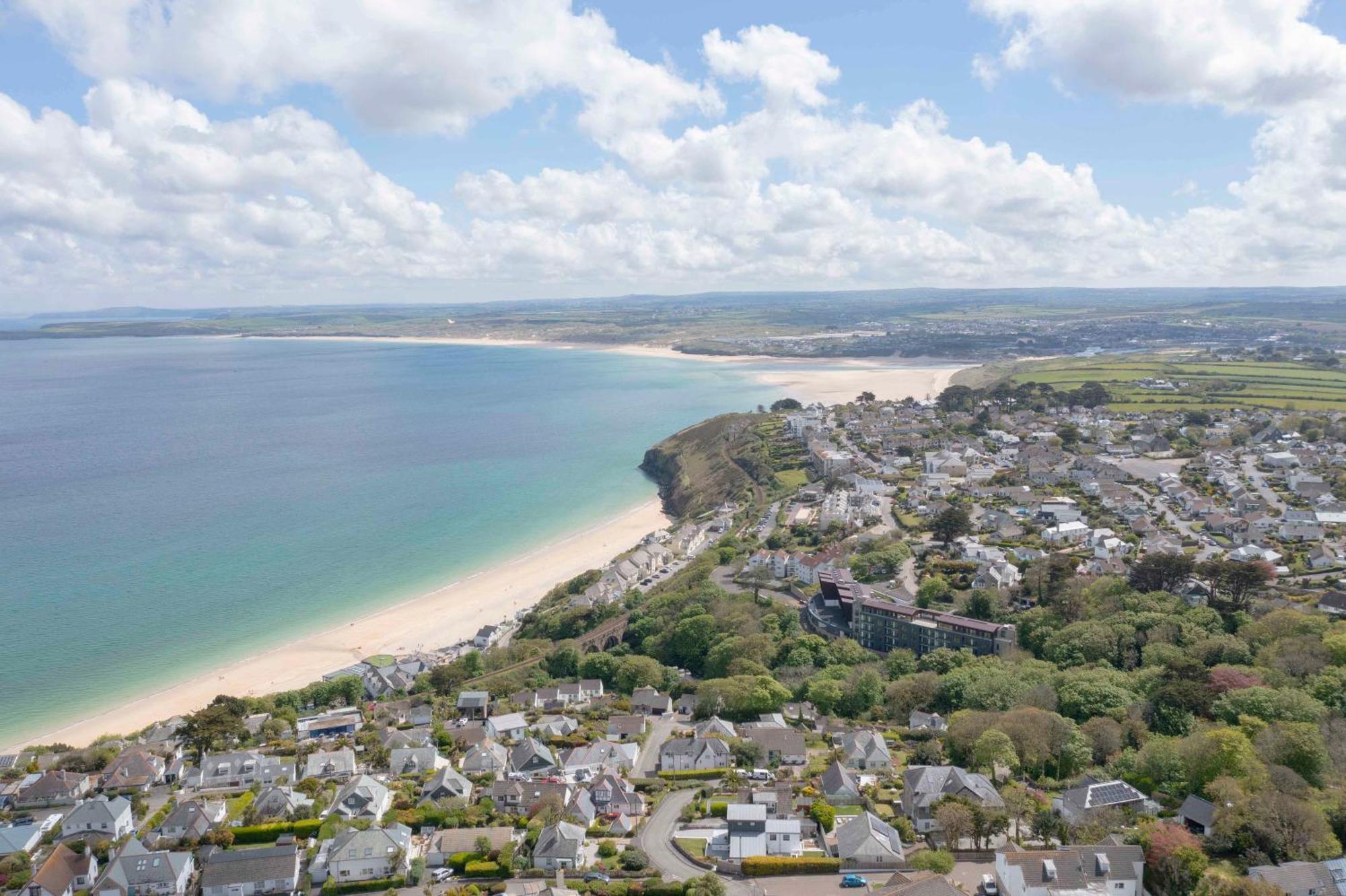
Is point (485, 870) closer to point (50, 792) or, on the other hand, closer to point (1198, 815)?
point (50, 792)

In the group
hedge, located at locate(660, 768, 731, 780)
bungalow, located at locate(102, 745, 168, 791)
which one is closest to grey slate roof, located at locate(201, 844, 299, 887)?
bungalow, located at locate(102, 745, 168, 791)

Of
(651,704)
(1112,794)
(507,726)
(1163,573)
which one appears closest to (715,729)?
(651,704)

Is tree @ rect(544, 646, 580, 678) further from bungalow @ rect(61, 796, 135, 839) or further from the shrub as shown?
the shrub

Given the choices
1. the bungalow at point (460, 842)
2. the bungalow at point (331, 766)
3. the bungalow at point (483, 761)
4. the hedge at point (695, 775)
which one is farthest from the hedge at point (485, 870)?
the bungalow at point (331, 766)

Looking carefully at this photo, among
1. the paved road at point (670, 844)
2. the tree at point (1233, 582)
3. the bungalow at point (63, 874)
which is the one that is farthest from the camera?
the tree at point (1233, 582)

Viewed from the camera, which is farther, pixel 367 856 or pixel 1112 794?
pixel 1112 794

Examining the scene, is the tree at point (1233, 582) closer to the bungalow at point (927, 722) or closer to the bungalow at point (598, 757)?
the bungalow at point (927, 722)

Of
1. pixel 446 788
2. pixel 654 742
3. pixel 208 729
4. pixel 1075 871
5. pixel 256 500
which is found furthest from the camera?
pixel 256 500
